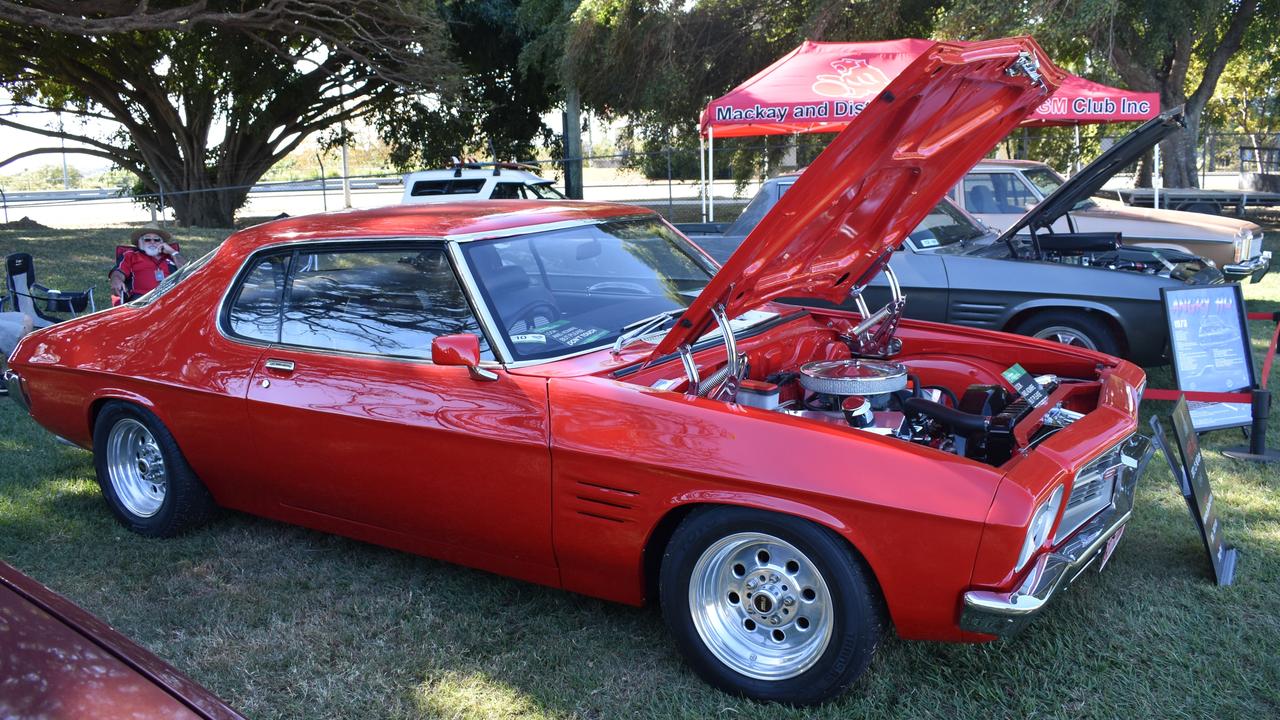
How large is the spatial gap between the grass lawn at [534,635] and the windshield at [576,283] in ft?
3.41

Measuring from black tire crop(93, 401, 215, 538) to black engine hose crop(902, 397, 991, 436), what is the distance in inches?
117

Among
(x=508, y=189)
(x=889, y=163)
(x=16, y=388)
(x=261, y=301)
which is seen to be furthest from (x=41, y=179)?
(x=889, y=163)

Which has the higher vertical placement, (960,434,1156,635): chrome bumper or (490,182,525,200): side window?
(490,182,525,200): side window

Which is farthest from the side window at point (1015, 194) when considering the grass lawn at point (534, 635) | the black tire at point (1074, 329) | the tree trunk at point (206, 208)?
the tree trunk at point (206, 208)

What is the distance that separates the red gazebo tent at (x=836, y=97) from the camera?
11898 mm

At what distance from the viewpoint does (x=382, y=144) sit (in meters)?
25.3

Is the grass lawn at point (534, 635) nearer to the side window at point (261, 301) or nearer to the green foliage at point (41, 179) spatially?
the side window at point (261, 301)

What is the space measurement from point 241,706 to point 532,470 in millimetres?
1176

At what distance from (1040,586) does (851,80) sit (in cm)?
1057

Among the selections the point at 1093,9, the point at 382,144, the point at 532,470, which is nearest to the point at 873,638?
the point at 532,470

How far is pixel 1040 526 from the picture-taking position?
2.68 meters

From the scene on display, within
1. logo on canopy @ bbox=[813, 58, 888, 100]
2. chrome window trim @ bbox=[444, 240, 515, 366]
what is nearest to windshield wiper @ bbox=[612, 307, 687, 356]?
chrome window trim @ bbox=[444, 240, 515, 366]

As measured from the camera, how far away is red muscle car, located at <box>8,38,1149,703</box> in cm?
271

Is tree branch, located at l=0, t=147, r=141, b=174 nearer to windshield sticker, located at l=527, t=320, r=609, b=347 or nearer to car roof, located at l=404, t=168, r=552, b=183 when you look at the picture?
car roof, located at l=404, t=168, r=552, b=183
